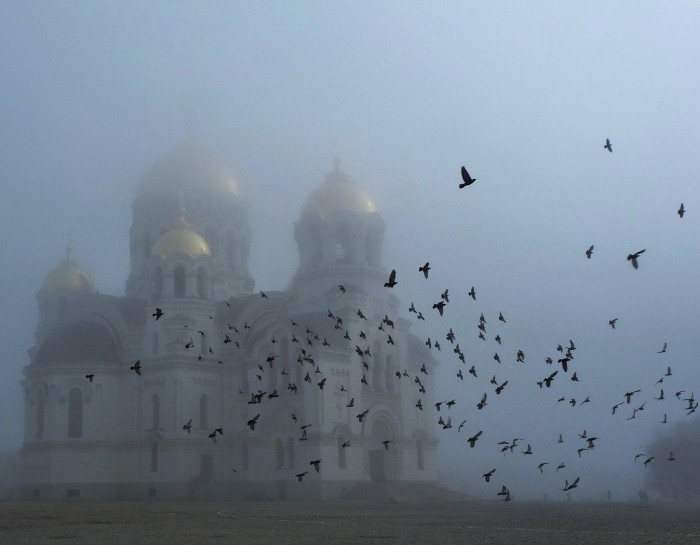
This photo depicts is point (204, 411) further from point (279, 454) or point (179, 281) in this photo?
point (179, 281)

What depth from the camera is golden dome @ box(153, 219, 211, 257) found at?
152 ft

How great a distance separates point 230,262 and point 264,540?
38.1m

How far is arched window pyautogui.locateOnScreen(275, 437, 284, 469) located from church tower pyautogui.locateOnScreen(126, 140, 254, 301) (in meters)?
10.7

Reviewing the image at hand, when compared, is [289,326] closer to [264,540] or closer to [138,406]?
[138,406]

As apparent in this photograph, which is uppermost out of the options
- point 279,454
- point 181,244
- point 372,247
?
point 181,244

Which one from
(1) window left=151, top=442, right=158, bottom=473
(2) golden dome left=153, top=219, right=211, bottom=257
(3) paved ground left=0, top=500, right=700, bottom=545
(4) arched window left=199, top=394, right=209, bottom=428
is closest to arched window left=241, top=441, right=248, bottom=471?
(4) arched window left=199, top=394, right=209, bottom=428

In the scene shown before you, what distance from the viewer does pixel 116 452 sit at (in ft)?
149

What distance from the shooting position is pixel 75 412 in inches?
1791

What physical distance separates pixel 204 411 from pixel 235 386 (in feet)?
6.63

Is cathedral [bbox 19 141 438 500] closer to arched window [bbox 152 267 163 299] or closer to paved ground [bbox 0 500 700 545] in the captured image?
arched window [bbox 152 267 163 299]

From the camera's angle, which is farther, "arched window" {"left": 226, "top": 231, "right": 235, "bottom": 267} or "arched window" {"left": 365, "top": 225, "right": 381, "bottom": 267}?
"arched window" {"left": 226, "top": 231, "right": 235, "bottom": 267}

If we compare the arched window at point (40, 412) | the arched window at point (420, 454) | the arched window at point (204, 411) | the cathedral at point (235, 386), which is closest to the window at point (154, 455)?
the cathedral at point (235, 386)

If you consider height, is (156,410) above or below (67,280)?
below

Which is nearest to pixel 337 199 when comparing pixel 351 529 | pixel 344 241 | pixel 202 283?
pixel 344 241
